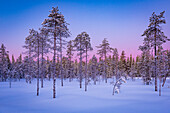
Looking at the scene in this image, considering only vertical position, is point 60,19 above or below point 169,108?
above

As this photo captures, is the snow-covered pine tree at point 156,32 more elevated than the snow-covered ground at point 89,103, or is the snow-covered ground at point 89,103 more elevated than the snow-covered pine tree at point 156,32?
the snow-covered pine tree at point 156,32

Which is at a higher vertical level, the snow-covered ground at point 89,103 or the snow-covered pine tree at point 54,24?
the snow-covered pine tree at point 54,24

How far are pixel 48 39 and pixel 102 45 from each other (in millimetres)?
24311

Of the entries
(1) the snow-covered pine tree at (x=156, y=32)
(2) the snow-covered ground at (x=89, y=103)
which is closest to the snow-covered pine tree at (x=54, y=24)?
(2) the snow-covered ground at (x=89, y=103)

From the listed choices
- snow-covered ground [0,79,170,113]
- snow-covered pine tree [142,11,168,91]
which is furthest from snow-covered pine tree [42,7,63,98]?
snow-covered pine tree [142,11,168,91]

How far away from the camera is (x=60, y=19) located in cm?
1730

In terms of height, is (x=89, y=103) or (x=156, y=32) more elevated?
(x=156, y=32)

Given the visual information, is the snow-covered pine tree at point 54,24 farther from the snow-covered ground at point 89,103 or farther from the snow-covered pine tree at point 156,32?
the snow-covered pine tree at point 156,32

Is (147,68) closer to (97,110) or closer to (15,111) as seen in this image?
(97,110)

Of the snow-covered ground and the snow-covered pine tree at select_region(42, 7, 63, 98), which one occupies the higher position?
the snow-covered pine tree at select_region(42, 7, 63, 98)

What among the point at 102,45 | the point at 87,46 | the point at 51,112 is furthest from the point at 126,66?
the point at 51,112

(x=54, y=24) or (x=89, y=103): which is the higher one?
(x=54, y=24)

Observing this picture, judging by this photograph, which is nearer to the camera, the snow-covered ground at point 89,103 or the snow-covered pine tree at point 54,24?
the snow-covered ground at point 89,103

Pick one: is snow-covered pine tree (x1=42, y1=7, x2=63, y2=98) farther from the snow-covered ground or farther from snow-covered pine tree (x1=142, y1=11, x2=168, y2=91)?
snow-covered pine tree (x1=142, y1=11, x2=168, y2=91)
